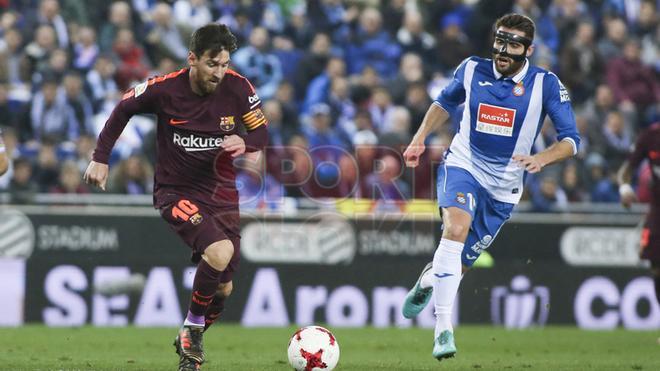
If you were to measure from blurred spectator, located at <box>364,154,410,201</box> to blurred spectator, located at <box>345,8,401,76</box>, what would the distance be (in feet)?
11.0

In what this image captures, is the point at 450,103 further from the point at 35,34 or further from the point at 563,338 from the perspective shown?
the point at 35,34

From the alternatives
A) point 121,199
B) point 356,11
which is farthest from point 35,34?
point 356,11

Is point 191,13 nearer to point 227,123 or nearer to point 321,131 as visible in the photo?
point 321,131

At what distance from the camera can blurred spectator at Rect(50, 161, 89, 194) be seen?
15.6 meters

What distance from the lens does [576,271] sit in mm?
16125

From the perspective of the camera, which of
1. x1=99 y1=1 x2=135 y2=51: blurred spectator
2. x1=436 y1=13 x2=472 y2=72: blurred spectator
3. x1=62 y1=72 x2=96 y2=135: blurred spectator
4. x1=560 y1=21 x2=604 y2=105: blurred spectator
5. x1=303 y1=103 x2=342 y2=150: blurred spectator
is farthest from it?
x1=560 y1=21 x2=604 y2=105: blurred spectator

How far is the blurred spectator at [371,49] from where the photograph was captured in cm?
1970

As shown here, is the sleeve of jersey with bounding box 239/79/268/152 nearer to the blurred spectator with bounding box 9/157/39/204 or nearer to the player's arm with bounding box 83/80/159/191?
the player's arm with bounding box 83/80/159/191

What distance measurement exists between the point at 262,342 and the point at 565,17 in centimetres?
1061

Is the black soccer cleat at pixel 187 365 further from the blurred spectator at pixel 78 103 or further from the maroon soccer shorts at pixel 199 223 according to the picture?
the blurred spectator at pixel 78 103

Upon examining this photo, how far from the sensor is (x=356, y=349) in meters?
12.5

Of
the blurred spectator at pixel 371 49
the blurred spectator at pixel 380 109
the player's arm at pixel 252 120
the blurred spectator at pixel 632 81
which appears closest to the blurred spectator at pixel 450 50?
the blurred spectator at pixel 371 49

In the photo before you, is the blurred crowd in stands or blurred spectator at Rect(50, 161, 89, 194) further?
the blurred crowd in stands

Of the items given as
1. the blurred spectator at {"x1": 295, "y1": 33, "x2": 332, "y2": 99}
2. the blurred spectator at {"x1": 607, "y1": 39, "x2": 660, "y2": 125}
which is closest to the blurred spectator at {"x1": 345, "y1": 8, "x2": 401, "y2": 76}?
the blurred spectator at {"x1": 295, "y1": 33, "x2": 332, "y2": 99}
